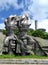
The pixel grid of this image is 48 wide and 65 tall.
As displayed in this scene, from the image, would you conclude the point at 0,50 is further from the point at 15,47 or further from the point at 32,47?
the point at 32,47

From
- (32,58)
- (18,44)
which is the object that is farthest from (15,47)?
(32,58)

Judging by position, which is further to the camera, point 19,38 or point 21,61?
point 19,38

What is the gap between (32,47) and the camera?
15.7 m

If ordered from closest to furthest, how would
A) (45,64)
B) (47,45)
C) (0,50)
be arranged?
1. (45,64)
2. (0,50)
3. (47,45)

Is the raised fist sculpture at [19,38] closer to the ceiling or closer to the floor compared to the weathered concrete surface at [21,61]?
closer to the ceiling

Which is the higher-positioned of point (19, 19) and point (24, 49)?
point (19, 19)

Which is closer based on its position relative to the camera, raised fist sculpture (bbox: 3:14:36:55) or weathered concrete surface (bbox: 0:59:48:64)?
weathered concrete surface (bbox: 0:59:48:64)

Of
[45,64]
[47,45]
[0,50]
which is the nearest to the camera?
[45,64]

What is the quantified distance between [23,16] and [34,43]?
5.89 feet

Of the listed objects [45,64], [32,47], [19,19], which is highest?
[19,19]

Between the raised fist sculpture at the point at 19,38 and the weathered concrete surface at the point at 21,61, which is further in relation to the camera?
the raised fist sculpture at the point at 19,38

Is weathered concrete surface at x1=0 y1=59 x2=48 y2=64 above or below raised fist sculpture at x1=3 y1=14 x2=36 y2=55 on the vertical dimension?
below

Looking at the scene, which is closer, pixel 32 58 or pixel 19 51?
pixel 32 58

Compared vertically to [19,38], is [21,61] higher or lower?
lower
